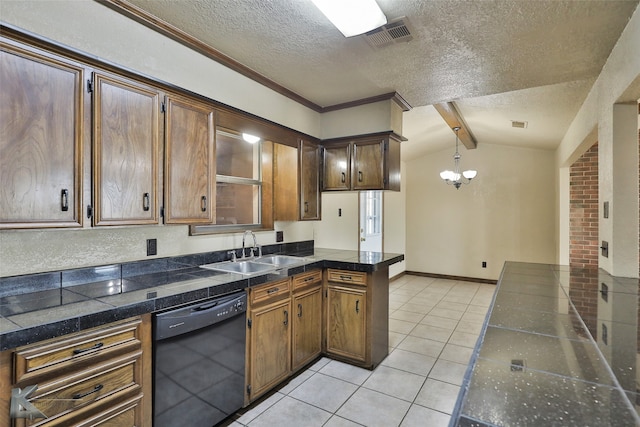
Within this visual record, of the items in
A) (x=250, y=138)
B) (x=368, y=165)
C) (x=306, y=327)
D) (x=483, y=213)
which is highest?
(x=250, y=138)

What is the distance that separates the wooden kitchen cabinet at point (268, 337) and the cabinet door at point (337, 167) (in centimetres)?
135

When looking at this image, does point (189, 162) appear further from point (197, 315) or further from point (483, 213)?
Result: point (483, 213)

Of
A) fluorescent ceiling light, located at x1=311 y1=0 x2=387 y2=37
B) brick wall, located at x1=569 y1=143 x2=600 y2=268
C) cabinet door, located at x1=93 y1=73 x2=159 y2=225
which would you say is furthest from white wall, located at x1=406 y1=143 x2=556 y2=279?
cabinet door, located at x1=93 y1=73 x2=159 y2=225

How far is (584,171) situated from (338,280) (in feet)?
13.5

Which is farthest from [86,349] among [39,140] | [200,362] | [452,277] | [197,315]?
[452,277]

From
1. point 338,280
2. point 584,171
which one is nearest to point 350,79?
point 338,280

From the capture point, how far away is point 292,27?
2.06 meters

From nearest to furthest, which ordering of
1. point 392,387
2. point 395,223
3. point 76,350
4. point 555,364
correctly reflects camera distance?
1. point 555,364
2. point 76,350
3. point 392,387
4. point 395,223

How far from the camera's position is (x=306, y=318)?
2.86 metres

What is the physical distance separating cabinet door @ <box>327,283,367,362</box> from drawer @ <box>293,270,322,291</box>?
0.16 meters

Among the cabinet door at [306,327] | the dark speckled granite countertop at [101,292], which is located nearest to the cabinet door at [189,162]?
the dark speckled granite countertop at [101,292]

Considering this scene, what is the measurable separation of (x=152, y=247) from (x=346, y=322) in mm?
1787

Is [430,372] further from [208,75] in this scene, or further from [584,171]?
→ [584,171]

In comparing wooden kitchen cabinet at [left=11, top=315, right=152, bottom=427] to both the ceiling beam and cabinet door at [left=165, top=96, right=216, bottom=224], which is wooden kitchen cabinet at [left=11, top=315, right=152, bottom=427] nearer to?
cabinet door at [left=165, top=96, right=216, bottom=224]
